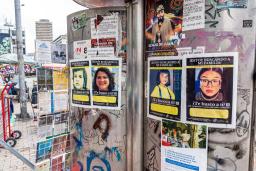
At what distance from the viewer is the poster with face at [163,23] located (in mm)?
1494

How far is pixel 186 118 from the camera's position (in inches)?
58.5

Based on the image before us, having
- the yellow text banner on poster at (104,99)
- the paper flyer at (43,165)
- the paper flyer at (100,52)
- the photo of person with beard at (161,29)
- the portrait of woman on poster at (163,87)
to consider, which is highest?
A: the photo of person with beard at (161,29)

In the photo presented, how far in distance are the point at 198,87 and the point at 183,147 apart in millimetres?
349

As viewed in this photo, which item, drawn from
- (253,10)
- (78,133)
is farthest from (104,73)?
(253,10)

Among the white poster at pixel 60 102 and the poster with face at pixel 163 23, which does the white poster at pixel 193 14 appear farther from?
the white poster at pixel 60 102

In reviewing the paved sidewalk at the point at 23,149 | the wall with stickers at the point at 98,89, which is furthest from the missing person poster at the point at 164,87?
the paved sidewalk at the point at 23,149

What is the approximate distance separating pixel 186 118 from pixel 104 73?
0.65 metres

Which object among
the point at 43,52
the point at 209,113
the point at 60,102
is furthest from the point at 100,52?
the point at 43,52

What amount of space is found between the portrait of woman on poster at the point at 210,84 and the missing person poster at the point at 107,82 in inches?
23.2

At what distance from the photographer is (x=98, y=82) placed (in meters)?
1.88

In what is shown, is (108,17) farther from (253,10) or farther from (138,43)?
(253,10)

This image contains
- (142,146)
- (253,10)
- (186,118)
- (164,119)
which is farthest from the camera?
(142,146)

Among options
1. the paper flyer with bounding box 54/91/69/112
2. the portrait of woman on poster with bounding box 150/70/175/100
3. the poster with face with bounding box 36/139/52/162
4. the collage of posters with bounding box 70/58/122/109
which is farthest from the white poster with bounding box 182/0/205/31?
the paper flyer with bounding box 54/91/69/112

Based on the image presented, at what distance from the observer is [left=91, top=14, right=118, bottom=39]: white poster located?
1810 mm
